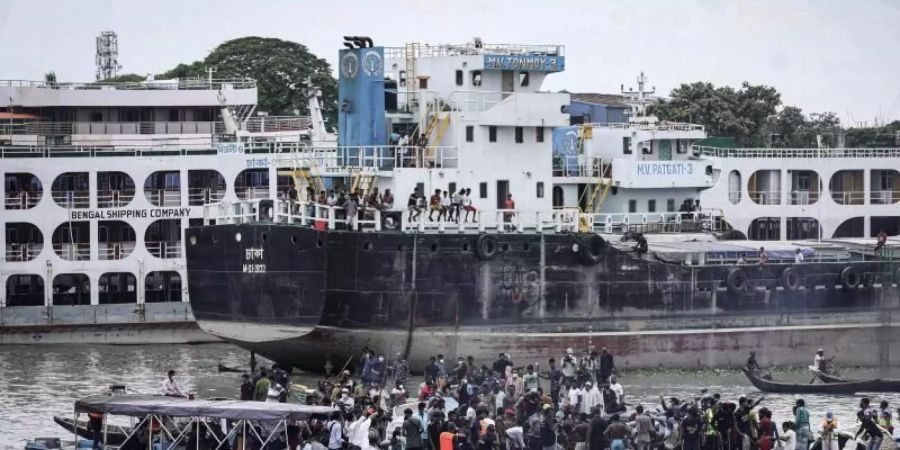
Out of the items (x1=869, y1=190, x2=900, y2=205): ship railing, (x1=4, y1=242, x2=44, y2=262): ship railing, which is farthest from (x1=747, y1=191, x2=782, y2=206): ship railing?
(x1=4, y1=242, x2=44, y2=262): ship railing

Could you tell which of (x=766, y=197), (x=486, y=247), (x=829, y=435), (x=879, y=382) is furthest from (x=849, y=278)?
(x=829, y=435)

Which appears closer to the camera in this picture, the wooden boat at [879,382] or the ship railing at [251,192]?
the wooden boat at [879,382]

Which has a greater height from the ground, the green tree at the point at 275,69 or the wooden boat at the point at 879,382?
the green tree at the point at 275,69

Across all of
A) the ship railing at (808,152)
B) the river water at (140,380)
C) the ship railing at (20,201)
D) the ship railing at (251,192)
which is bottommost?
the river water at (140,380)

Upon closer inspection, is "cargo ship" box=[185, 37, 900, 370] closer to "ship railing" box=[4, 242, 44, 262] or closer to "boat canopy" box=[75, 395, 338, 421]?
"ship railing" box=[4, 242, 44, 262]

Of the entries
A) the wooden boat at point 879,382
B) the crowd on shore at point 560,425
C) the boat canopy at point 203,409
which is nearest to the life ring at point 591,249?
the wooden boat at point 879,382

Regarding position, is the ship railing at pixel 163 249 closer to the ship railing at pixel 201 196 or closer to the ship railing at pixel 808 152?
the ship railing at pixel 201 196

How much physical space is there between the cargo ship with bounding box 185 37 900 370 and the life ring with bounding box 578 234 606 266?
5 cm

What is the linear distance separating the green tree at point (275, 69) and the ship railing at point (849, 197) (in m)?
34.9

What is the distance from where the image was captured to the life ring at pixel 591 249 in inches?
2117

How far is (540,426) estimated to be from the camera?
39.1 metres

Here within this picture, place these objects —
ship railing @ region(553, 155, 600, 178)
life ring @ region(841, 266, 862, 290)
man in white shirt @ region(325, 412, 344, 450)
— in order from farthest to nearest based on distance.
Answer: ship railing @ region(553, 155, 600, 178), life ring @ region(841, 266, 862, 290), man in white shirt @ region(325, 412, 344, 450)

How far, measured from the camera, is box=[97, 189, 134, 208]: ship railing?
66.3 metres

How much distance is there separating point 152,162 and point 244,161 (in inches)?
125
